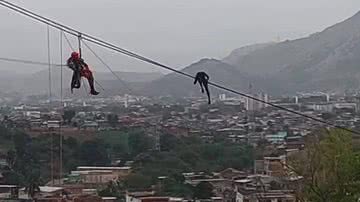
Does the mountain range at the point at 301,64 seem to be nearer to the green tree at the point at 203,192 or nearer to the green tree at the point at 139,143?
the green tree at the point at 139,143

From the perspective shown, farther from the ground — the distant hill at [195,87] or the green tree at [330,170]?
the distant hill at [195,87]

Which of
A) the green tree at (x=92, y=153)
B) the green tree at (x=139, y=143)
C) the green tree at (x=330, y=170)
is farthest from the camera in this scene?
the green tree at (x=139, y=143)

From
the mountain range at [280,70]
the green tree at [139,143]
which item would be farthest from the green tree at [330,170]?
the mountain range at [280,70]

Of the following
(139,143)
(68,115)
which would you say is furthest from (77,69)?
(68,115)

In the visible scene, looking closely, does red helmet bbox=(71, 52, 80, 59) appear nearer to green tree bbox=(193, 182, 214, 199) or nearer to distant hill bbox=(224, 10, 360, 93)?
green tree bbox=(193, 182, 214, 199)

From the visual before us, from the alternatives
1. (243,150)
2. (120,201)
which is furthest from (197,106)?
(120,201)

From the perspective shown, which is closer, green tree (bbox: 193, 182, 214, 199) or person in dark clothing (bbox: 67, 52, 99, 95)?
person in dark clothing (bbox: 67, 52, 99, 95)

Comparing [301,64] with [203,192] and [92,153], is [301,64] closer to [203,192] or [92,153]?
[92,153]

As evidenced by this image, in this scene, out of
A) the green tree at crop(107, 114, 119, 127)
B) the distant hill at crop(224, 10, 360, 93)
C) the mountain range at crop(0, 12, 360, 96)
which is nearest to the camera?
the green tree at crop(107, 114, 119, 127)

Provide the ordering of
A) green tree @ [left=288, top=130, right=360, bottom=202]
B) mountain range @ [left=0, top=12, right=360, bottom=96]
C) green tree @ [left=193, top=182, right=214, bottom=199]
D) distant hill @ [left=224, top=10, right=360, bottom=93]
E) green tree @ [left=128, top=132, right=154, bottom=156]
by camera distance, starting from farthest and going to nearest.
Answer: distant hill @ [left=224, top=10, right=360, bottom=93] < mountain range @ [left=0, top=12, right=360, bottom=96] < green tree @ [left=128, top=132, right=154, bottom=156] < green tree @ [left=193, top=182, right=214, bottom=199] < green tree @ [left=288, top=130, right=360, bottom=202]

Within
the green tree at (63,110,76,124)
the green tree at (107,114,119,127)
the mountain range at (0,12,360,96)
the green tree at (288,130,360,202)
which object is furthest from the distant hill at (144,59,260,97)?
the green tree at (288,130,360,202)
